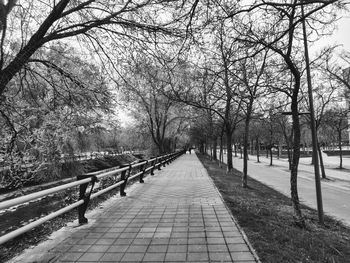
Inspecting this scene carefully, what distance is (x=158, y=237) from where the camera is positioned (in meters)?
5.04

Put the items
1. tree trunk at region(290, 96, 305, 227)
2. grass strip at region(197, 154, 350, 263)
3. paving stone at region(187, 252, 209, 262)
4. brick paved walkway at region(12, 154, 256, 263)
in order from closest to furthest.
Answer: paving stone at region(187, 252, 209, 262) → brick paved walkway at region(12, 154, 256, 263) → grass strip at region(197, 154, 350, 263) → tree trunk at region(290, 96, 305, 227)

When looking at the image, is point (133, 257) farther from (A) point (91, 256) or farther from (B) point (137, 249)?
(A) point (91, 256)

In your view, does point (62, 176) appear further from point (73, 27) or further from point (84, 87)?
point (73, 27)

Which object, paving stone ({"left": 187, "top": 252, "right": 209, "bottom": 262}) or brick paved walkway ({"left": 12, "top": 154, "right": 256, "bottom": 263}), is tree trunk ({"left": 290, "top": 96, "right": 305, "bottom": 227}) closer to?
brick paved walkway ({"left": 12, "top": 154, "right": 256, "bottom": 263})

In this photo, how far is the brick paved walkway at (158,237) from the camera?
4.15 m

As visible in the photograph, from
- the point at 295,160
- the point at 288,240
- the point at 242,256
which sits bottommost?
the point at 288,240

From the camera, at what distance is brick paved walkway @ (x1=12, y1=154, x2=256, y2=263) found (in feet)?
13.6

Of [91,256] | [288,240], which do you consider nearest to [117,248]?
[91,256]

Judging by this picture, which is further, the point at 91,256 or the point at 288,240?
the point at 288,240

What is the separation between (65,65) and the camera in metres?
10.6

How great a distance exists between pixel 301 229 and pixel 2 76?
762 cm

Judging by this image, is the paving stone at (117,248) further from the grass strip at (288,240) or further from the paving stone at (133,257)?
the grass strip at (288,240)

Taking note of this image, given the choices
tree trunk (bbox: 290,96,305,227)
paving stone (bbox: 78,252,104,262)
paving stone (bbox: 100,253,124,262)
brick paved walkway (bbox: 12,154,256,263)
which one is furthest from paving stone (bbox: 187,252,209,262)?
tree trunk (bbox: 290,96,305,227)

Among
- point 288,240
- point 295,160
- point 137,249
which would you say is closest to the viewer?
point 137,249
